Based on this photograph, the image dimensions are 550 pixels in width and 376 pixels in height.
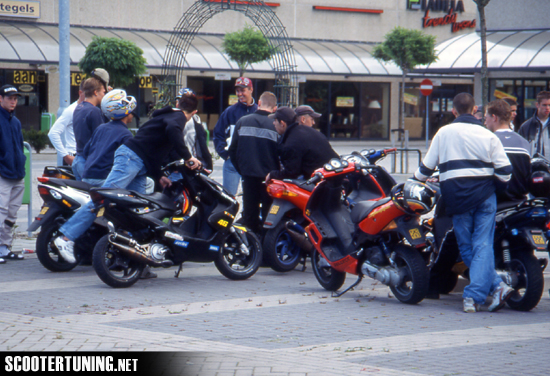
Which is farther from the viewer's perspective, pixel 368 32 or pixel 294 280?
pixel 368 32

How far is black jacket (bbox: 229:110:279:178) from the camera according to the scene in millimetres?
8633

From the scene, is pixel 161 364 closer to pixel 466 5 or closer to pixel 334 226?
pixel 334 226

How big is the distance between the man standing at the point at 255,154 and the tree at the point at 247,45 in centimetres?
2400

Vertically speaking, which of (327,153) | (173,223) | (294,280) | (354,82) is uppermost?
(354,82)

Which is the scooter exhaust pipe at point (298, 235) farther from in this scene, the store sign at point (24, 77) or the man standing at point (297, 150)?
the store sign at point (24, 77)

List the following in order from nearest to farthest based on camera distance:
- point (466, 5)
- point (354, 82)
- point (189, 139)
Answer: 1. point (189, 139)
2. point (354, 82)
3. point (466, 5)

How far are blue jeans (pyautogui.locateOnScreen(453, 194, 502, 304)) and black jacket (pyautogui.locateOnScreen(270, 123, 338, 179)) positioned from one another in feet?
7.07

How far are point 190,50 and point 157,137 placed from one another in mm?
28559

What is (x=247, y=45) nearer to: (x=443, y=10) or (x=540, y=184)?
(x=443, y=10)

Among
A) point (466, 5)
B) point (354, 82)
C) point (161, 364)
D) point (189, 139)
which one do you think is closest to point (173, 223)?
point (189, 139)

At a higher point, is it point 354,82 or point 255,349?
point 354,82

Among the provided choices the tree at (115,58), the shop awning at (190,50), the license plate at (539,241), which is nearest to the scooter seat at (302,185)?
the license plate at (539,241)

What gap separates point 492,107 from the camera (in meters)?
6.88

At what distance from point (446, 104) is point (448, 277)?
3587 cm
